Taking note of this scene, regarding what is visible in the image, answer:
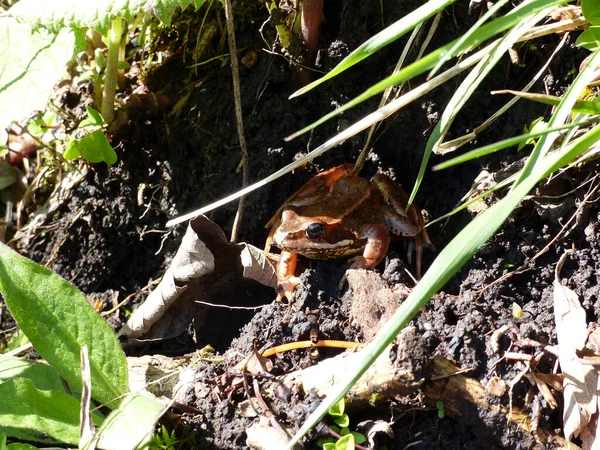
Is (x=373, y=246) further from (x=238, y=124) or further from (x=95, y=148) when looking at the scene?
(x=95, y=148)

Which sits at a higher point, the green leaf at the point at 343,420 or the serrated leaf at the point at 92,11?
the serrated leaf at the point at 92,11

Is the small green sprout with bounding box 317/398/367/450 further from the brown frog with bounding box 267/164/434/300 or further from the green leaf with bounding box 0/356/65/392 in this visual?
the green leaf with bounding box 0/356/65/392

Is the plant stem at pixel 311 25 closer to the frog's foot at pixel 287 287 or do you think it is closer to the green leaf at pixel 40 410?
the frog's foot at pixel 287 287

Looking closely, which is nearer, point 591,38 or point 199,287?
point 591,38

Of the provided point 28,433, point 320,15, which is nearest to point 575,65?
point 320,15

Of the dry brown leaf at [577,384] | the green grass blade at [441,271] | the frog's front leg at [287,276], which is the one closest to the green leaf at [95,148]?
the frog's front leg at [287,276]

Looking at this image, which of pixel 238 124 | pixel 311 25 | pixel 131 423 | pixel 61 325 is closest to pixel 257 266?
pixel 238 124

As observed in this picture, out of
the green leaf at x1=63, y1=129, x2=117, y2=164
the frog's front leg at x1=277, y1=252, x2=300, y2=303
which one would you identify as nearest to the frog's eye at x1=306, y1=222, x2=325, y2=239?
the frog's front leg at x1=277, y1=252, x2=300, y2=303
